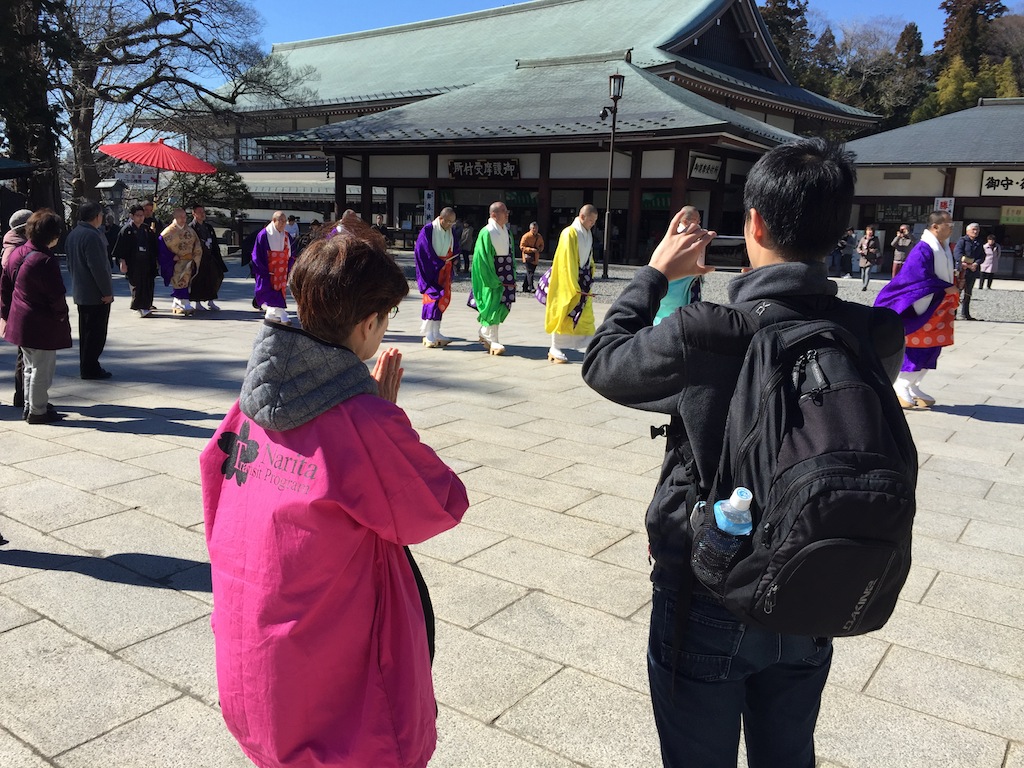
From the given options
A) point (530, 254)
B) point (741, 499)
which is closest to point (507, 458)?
point (741, 499)

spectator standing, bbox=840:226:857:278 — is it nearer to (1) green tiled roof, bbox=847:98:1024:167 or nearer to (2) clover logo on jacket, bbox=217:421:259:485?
(1) green tiled roof, bbox=847:98:1024:167

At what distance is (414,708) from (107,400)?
5.59 metres

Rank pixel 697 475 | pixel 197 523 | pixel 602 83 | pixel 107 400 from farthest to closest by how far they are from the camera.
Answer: pixel 602 83 < pixel 107 400 < pixel 197 523 < pixel 697 475

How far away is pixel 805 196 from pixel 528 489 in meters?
3.18

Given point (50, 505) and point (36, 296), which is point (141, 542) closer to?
point (50, 505)

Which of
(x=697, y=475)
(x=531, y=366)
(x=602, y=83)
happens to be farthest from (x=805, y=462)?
(x=602, y=83)

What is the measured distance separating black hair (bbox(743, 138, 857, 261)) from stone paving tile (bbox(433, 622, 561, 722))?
165 centimetres

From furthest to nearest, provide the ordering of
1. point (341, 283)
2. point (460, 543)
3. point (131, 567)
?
1. point (460, 543)
2. point (131, 567)
3. point (341, 283)

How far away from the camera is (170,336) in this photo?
941 cm

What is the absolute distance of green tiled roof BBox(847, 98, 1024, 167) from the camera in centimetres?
2038

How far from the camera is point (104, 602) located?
9.74 feet

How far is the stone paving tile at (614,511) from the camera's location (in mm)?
3926

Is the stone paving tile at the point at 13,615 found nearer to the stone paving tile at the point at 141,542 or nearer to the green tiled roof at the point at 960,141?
the stone paving tile at the point at 141,542

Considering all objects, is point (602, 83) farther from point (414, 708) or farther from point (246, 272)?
point (414, 708)
